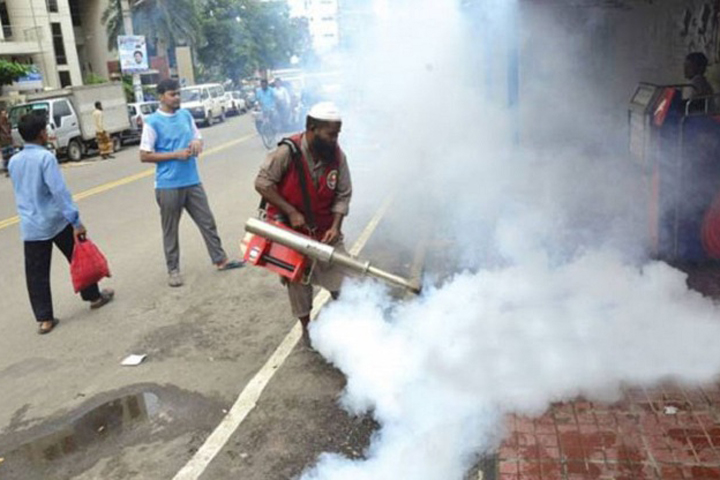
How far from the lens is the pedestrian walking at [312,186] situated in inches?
148

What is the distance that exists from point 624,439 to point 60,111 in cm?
1657

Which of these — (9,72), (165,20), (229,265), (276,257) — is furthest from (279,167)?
(165,20)

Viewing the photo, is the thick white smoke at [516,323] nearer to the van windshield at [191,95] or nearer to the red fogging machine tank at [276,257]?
the red fogging machine tank at [276,257]

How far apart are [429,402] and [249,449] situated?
89 cm

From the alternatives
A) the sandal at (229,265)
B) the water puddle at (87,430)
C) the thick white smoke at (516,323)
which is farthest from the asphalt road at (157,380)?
the thick white smoke at (516,323)

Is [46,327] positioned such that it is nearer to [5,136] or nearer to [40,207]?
[40,207]

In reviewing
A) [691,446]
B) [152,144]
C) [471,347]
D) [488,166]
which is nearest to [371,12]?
[488,166]

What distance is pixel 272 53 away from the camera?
46.7 feet

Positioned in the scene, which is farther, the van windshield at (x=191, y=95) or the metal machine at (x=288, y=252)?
the van windshield at (x=191, y=95)

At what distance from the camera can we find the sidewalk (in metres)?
2.74

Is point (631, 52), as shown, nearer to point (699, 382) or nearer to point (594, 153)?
point (594, 153)

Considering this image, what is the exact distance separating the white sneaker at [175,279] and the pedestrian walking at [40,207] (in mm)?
927

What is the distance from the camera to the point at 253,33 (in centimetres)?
1343

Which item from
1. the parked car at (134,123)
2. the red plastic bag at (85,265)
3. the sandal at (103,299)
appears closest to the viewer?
the red plastic bag at (85,265)
